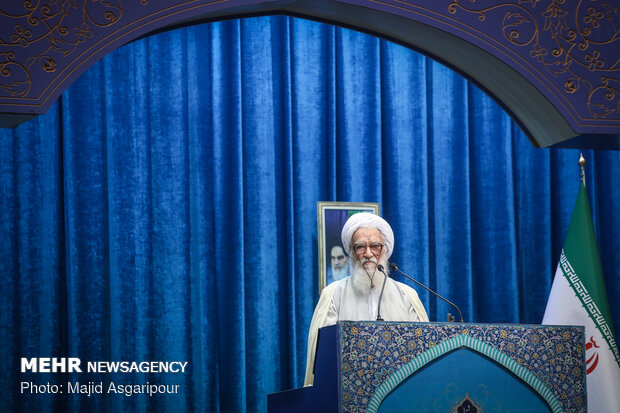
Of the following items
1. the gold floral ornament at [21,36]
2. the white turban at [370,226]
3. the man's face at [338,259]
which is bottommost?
the man's face at [338,259]

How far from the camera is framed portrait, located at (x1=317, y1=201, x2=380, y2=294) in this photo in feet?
17.3

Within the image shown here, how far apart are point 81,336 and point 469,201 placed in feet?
9.25

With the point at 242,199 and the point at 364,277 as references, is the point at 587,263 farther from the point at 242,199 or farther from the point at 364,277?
the point at 242,199

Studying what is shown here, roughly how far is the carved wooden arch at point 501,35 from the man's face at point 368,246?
1.11 metres

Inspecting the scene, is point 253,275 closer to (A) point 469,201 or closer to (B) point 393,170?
(B) point 393,170

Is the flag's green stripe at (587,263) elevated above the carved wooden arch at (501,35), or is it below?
below

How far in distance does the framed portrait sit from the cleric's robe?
2.85 feet

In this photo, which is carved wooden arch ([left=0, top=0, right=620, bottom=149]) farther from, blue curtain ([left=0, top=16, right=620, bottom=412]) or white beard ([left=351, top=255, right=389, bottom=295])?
blue curtain ([left=0, top=16, right=620, bottom=412])

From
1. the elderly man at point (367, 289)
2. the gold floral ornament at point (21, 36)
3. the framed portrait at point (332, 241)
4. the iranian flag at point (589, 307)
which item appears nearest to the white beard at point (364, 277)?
the elderly man at point (367, 289)

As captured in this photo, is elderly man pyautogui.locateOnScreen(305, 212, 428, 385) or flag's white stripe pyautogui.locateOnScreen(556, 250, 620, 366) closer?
elderly man pyautogui.locateOnScreen(305, 212, 428, 385)

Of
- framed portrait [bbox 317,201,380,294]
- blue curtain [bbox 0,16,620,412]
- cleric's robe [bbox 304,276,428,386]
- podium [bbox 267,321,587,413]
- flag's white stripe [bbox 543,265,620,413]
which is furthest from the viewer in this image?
framed portrait [bbox 317,201,380,294]

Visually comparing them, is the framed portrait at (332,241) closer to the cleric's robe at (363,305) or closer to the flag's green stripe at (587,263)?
the cleric's robe at (363,305)

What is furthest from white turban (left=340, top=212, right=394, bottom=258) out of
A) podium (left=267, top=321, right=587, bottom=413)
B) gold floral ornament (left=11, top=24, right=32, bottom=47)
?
gold floral ornament (left=11, top=24, right=32, bottom=47)

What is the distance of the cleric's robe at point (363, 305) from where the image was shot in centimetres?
425
